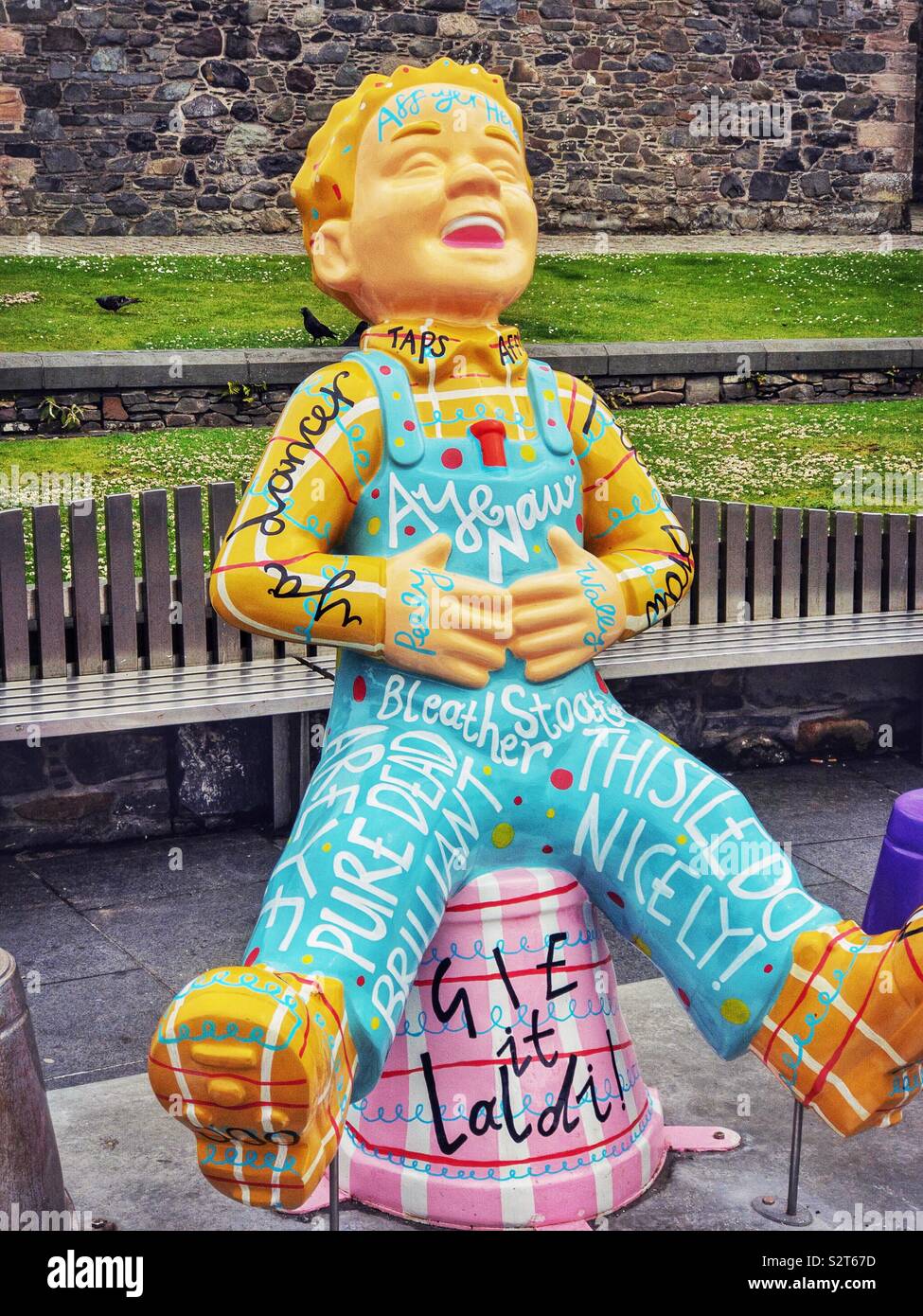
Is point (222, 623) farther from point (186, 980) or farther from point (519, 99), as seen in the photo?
point (519, 99)

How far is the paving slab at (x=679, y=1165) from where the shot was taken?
345 cm

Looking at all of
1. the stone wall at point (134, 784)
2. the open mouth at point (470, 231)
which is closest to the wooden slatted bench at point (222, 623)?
the stone wall at point (134, 784)

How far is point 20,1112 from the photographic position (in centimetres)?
318

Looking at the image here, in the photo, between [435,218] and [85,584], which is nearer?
[435,218]

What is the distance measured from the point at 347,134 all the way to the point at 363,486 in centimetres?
83

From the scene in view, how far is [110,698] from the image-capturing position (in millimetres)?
5648

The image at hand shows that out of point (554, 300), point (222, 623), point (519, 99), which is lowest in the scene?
point (222, 623)

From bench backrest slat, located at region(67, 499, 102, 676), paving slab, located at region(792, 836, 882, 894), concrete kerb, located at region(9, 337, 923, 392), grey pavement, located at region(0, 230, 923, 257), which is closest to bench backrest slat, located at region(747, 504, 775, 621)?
paving slab, located at region(792, 836, 882, 894)

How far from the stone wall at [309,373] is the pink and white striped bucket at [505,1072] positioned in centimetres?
721

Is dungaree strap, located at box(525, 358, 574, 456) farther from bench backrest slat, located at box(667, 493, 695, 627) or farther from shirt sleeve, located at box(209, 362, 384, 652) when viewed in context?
bench backrest slat, located at box(667, 493, 695, 627)

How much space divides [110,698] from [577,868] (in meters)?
2.77

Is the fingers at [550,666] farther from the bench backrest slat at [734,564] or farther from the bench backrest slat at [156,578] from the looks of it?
the bench backrest slat at [734,564]

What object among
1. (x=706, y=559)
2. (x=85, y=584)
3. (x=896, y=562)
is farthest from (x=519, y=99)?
(x=85, y=584)

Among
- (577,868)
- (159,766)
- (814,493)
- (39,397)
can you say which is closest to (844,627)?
(814,493)
